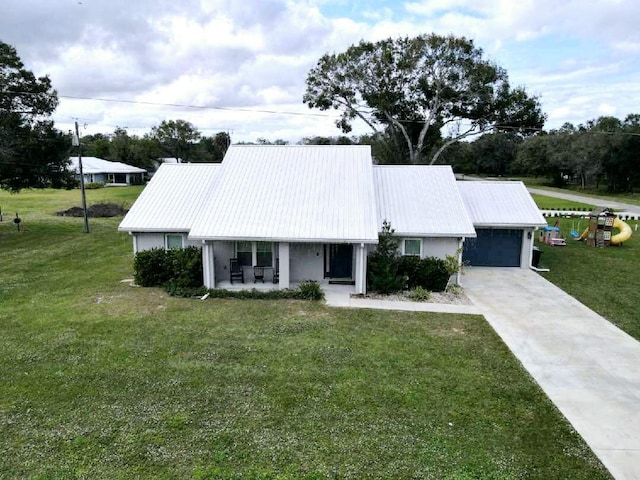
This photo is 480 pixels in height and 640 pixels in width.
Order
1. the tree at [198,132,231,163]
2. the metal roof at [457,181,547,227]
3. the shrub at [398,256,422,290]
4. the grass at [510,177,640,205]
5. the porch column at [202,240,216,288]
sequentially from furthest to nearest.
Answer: the tree at [198,132,231,163], the grass at [510,177,640,205], the metal roof at [457,181,547,227], the shrub at [398,256,422,290], the porch column at [202,240,216,288]

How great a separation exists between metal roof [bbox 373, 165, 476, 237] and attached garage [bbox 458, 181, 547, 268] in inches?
80.8

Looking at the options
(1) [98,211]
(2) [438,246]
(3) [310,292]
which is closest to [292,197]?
(3) [310,292]

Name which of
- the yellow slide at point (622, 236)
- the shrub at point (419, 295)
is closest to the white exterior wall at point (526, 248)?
the shrub at point (419, 295)

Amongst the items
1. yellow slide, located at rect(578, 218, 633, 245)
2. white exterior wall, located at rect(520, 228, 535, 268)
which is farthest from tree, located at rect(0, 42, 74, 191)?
yellow slide, located at rect(578, 218, 633, 245)

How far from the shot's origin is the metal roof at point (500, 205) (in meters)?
19.2

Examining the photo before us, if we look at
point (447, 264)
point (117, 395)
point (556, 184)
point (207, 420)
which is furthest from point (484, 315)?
point (556, 184)

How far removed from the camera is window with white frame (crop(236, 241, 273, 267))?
16312 millimetres

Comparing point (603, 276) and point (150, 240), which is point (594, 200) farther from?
point (150, 240)

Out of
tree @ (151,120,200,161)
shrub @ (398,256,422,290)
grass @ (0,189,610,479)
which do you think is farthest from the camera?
tree @ (151,120,200,161)

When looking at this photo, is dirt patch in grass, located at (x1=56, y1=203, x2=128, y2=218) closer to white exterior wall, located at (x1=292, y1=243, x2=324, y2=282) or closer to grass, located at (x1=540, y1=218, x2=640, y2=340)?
white exterior wall, located at (x1=292, y1=243, x2=324, y2=282)

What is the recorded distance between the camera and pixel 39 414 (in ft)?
27.1

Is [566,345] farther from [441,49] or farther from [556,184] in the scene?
[556,184]

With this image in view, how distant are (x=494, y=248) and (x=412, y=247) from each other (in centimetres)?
515

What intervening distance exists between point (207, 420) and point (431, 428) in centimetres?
396
